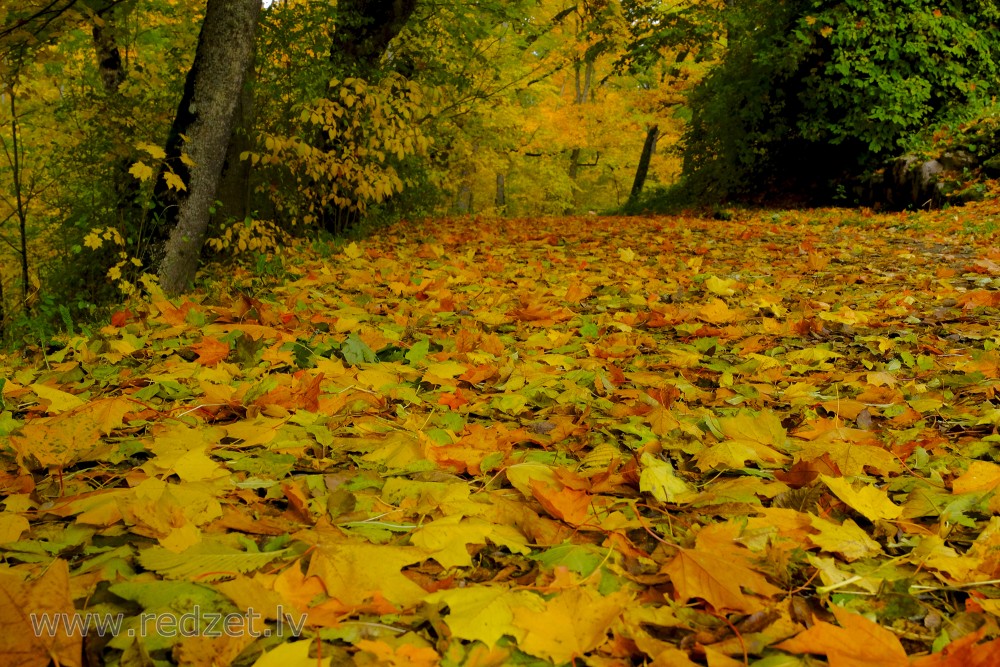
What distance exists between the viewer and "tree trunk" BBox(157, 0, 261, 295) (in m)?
3.96

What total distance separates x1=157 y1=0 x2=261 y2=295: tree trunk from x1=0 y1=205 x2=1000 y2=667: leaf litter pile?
925mm

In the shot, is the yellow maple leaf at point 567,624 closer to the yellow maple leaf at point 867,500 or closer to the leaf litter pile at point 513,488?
the leaf litter pile at point 513,488

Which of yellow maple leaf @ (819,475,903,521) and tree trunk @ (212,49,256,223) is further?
tree trunk @ (212,49,256,223)

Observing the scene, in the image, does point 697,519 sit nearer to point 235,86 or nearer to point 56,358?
point 56,358

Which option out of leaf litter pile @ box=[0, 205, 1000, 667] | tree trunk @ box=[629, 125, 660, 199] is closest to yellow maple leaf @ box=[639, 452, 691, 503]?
leaf litter pile @ box=[0, 205, 1000, 667]

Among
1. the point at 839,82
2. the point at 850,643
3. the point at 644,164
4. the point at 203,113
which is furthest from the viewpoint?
the point at 644,164

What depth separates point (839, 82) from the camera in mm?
8328

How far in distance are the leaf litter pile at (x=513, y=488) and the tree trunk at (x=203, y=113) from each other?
3.03ft

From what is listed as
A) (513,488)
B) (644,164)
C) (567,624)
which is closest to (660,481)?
(513,488)

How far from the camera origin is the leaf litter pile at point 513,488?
935 millimetres

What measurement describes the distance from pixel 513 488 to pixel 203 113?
3630 mm

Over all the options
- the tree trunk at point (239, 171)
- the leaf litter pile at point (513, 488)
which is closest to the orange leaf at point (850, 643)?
the leaf litter pile at point (513, 488)

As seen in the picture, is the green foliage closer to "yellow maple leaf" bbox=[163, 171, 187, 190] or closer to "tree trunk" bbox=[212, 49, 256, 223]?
"tree trunk" bbox=[212, 49, 256, 223]

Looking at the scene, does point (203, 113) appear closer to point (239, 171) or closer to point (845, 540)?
point (239, 171)
